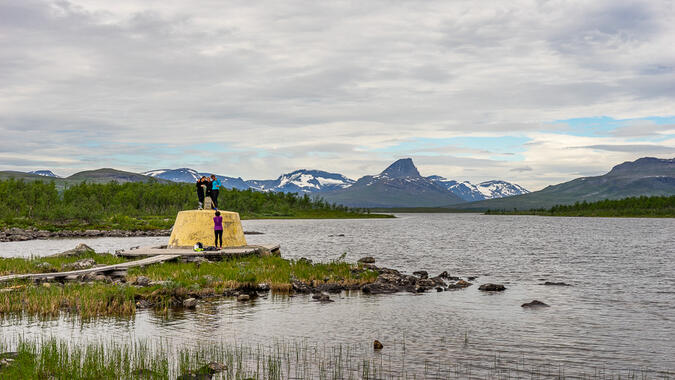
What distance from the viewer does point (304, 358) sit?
2003cm

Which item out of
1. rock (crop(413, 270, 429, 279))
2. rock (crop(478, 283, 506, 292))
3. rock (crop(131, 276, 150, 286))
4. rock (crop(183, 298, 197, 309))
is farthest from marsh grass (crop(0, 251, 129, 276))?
rock (crop(478, 283, 506, 292))

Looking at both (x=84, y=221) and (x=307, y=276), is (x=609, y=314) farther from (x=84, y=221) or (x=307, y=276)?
(x=84, y=221)

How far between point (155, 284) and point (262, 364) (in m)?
14.5

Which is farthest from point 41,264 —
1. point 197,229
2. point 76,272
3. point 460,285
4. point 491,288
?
point 491,288

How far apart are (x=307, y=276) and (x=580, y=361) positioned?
21.5 metres

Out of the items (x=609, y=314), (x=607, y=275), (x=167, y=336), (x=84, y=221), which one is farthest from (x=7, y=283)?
(x=84, y=221)

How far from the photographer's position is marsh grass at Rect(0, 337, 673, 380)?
1638 centimetres

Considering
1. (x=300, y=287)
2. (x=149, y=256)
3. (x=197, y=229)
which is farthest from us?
(x=197, y=229)

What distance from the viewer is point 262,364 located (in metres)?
19.1

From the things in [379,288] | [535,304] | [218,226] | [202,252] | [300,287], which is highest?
[218,226]

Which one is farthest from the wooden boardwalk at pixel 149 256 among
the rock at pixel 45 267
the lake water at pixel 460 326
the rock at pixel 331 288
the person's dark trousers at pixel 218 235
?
the rock at pixel 331 288

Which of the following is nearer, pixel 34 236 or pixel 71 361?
pixel 71 361

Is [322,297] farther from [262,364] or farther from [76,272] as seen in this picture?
[76,272]

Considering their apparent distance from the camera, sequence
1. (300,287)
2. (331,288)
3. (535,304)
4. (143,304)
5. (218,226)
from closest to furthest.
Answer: (143,304), (535,304), (300,287), (331,288), (218,226)
